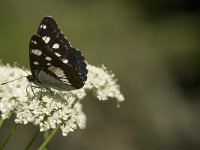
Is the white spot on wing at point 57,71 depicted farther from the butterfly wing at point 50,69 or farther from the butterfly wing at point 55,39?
the butterfly wing at point 55,39

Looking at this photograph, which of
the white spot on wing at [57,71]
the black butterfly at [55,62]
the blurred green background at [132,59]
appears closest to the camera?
the black butterfly at [55,62]

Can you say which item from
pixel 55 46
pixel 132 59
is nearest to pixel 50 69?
pixel 55 46

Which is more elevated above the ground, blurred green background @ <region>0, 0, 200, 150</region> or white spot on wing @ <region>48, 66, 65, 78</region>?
blurred green background @ <region>0, 0, 200, 150</region>

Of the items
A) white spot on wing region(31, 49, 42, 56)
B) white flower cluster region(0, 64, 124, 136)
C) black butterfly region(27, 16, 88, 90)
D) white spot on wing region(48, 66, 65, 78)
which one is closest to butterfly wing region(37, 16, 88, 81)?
black butterfly region(27, 16, 88, 90)

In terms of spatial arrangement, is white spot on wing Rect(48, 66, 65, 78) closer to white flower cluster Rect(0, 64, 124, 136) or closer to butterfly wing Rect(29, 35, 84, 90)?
butterfly wing Rect(29, 35, 84, 90)

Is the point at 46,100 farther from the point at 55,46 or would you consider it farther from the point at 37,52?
the point at 55,46

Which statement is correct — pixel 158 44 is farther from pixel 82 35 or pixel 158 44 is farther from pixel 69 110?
pixel 69 110

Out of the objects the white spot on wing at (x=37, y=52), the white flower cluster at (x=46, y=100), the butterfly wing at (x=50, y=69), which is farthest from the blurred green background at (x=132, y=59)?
the white spot on wing at (x=37, y=52)
